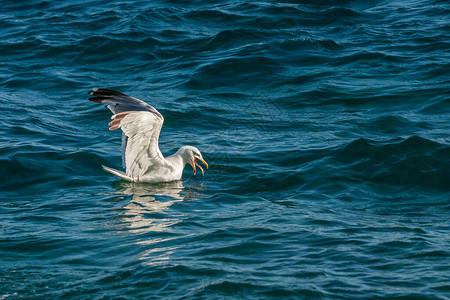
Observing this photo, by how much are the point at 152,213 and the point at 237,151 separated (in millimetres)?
3147

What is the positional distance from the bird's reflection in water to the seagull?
0.66 ft

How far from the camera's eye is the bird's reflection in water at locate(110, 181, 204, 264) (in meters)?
7.83

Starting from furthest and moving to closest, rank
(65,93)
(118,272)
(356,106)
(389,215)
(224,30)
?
(224,30) → (65,93) → (356,106) → (389,215) → (118,272)

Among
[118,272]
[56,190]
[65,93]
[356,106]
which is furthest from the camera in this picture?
[65,93]

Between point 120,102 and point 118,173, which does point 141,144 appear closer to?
point 118,173

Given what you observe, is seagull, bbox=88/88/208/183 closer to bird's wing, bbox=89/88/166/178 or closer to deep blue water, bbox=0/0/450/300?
bird's wing, bbox=89/88/166/178

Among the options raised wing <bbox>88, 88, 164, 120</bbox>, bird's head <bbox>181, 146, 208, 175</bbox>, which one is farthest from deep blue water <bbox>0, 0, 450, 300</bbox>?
raised wing <bbox>88, 88, 164, 120</bbox>

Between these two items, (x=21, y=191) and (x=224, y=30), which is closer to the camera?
(x=21, y=191)

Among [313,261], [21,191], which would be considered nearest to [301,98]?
[21,191]

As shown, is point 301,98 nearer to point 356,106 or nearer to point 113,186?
point 356,106

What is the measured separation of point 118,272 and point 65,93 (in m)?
9.39

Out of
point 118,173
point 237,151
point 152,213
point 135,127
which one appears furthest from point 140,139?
point 237,151

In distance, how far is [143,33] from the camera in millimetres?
19094

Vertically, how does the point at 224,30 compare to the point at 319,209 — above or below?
above
